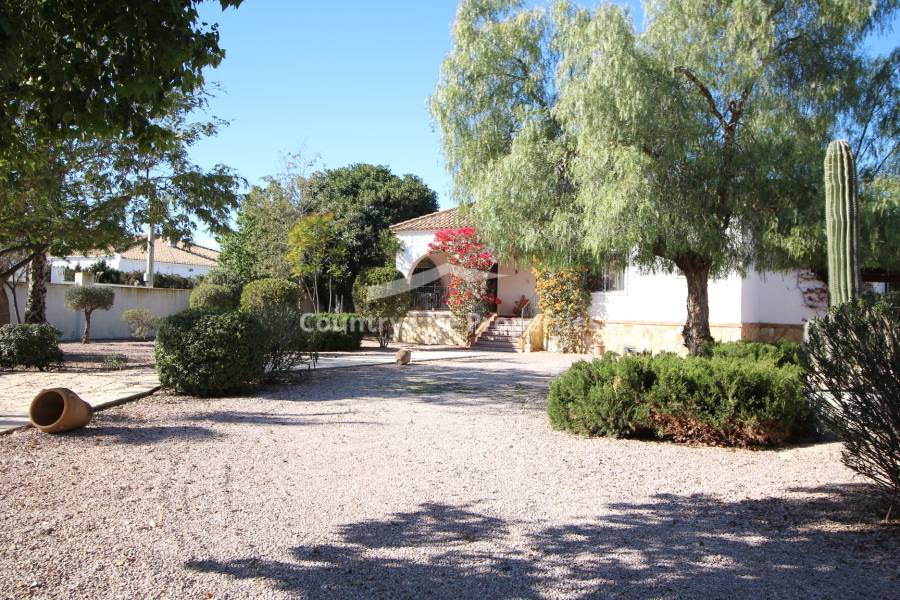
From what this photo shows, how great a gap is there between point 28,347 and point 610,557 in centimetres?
1210

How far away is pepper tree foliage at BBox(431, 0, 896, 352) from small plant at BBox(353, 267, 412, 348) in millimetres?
12050

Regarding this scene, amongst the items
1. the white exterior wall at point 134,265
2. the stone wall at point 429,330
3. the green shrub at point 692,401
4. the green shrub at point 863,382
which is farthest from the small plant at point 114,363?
the white exterior wall at point 134,265

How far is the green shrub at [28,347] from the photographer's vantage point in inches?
481

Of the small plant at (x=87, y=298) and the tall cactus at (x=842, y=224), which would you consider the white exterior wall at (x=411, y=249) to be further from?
the tall cactus at (x=842, y=224)

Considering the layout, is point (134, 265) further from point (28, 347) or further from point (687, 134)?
point (687, 134)

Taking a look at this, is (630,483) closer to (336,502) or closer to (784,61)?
(336,502)

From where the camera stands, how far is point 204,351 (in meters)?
9.55

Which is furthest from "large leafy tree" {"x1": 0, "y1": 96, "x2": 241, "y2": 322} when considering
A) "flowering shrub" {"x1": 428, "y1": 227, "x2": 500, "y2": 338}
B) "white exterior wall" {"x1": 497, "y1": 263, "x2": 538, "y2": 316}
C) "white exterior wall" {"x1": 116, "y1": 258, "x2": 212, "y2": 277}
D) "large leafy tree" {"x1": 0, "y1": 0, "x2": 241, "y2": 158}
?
"white exterior wall" {"x1": 116, "y1": 258, "x2": 212, "y2": 277}

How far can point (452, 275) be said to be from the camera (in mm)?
22016

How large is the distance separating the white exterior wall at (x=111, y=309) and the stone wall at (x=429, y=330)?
7906 millimetres

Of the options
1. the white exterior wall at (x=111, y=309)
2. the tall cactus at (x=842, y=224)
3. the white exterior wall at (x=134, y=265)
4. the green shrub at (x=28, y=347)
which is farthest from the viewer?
the white exterior wall at (x=134, y=265)

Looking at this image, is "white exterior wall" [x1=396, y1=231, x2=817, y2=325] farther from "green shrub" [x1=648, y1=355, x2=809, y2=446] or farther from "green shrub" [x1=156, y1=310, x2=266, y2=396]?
"green shrub" [x1=156, y1=310, x2=266, y2=396]

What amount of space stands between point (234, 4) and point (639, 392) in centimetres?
533

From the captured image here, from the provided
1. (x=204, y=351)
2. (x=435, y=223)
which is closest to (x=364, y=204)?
(x=435, y=223)
